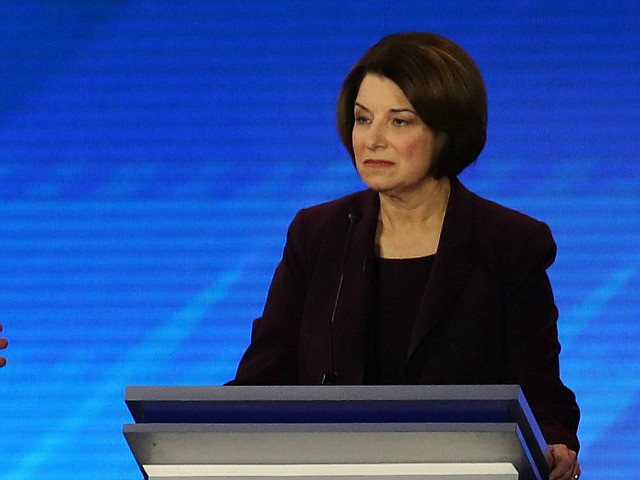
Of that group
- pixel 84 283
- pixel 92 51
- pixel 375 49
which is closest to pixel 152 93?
pixel 92 51

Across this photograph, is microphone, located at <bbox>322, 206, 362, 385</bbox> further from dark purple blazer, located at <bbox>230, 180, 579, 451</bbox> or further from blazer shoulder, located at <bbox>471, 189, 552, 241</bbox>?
blazer shoulder, located at <bbox>471, 189, 552, 241</bbox>

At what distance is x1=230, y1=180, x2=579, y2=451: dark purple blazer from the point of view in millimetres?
2230

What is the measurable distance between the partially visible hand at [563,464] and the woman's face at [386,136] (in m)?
0.51

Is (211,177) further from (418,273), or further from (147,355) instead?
(418,273)

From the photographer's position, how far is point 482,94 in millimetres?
2311

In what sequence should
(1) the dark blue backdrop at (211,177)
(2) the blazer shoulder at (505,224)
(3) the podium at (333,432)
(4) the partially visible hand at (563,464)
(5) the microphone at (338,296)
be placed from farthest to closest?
(1) the dark blue backdrop at (211,177), (2) the blazer shoulder at (505,224), (5) the microphone at (338,296), (4) the partially visible hand at (563,464), (3) the podium at (333,432)

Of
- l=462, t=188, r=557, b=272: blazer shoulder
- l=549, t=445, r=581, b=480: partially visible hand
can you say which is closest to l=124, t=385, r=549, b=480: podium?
l=549, t=445, r=581, b=480: partially visible hand

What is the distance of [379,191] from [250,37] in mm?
1460

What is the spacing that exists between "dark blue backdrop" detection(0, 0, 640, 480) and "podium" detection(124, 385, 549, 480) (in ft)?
6.15

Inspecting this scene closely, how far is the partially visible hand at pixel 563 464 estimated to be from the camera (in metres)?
1.99

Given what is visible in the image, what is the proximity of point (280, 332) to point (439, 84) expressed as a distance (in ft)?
1.58

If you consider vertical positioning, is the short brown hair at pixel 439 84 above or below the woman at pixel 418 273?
above

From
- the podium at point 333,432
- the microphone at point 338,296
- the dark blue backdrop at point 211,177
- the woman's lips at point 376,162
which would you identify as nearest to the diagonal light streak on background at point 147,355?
the dark blue backdrop at point 211,177

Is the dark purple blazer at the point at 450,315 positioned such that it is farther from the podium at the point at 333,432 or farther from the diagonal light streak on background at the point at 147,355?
the diagonal light streak on background at the point at 147,355
